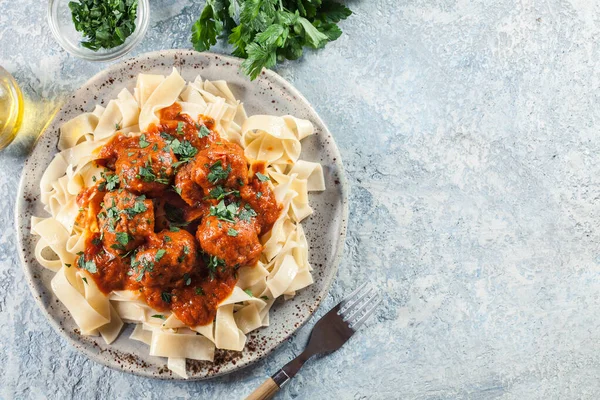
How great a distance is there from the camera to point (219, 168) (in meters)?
4.14

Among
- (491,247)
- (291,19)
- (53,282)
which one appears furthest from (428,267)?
(53,282)

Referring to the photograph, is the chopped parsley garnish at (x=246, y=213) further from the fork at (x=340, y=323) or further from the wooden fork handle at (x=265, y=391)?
the wooden fork handle at (x=265, y=391)

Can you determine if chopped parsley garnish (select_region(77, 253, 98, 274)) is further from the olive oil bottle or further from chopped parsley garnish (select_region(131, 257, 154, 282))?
the olive oil bottle

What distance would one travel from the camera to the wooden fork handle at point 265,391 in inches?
181

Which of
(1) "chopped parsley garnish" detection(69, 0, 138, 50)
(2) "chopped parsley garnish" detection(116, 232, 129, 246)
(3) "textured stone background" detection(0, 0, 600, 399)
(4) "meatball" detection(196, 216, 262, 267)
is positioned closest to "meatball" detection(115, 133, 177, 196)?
(2) "chopped parsley garnish" detection(116, 232, 129, 246)

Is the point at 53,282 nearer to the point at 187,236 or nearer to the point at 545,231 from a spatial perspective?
the point at 187,236

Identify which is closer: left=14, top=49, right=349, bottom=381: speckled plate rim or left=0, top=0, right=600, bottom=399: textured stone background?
left=14, top=49, right=349, bottom=381: speckled plate rim

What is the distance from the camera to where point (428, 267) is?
16.2ft

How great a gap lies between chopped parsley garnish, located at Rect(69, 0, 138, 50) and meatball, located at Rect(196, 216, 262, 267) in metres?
1.82

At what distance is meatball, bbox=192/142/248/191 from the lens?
4129 millimetres

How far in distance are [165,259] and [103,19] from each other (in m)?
2.20

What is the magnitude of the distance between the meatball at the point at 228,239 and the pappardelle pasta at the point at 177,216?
0.4 inches

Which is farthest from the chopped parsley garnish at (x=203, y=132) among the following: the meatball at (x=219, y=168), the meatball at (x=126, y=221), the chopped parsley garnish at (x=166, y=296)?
the chopped parsley garnish at (x=166, y=296)

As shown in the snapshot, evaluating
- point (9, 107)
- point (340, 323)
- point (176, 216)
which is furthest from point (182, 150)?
point (340, 323)
